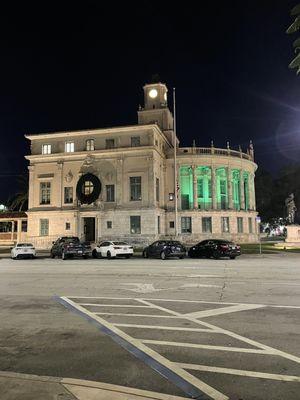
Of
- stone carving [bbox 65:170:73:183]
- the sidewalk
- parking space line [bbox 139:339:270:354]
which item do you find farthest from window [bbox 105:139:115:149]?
the sidewalk

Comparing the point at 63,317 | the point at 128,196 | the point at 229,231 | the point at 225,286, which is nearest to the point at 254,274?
the point at 225,286

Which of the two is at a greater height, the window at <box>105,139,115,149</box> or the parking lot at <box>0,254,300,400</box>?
the window at <box>105,139,115,149</box>

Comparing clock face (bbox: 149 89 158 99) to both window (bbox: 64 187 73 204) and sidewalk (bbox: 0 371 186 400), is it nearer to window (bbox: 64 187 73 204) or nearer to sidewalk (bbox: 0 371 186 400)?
window (bbox: 64 187 73 204)

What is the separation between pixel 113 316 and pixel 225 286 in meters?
5.80

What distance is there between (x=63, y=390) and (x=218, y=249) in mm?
25731

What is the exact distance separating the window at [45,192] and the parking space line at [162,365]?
4549 cm

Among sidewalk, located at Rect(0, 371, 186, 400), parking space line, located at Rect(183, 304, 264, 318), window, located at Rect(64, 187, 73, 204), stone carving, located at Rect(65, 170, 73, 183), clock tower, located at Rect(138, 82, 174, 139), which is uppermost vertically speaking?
clock tower, located at Rect(138, 82, 174, 139)

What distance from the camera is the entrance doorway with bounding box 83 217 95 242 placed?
167ft

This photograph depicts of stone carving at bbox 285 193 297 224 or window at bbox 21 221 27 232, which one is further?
stone carving at bbox 285 193 297 224

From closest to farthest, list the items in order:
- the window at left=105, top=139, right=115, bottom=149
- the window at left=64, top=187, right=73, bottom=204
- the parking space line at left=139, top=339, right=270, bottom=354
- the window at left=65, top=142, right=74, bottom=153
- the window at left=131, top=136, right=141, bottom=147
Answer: the parking space line at left=139, top=339, right=270, bottom=354 < the window at left=131, top=136, right=141, bottom=147 < the window at left=105, top=139, right=115, bottom=149 < the window at left=64, top=187, right=73, bottom=204 < the window at left=65, top=142, right=74, bottom=153

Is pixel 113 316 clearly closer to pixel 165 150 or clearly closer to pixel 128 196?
pixel 128 196

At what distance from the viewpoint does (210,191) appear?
181 feet

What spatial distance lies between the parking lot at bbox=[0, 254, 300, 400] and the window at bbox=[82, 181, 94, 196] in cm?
3749

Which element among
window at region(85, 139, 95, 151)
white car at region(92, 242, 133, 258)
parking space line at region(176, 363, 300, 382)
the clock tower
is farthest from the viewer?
the clock tower
